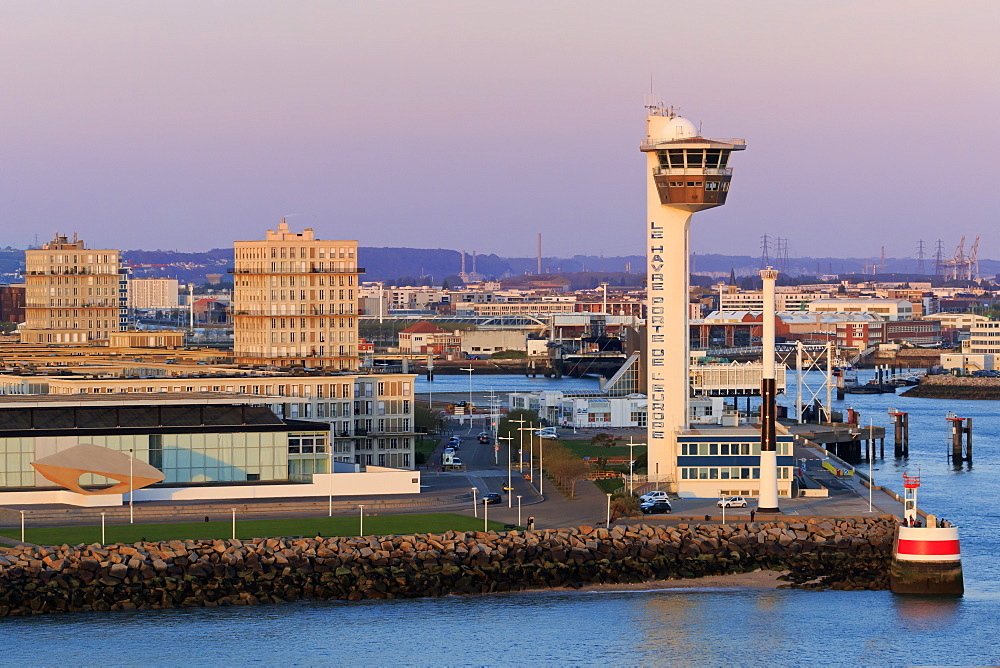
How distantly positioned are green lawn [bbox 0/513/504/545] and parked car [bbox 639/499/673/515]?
498 centimetres

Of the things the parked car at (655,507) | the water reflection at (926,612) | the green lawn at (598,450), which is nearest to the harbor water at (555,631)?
the water reflection at (926,612)

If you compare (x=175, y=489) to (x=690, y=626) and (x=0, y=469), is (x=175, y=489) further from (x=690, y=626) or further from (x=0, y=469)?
A: (x=690, y=626)

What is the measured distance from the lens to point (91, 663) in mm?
40812

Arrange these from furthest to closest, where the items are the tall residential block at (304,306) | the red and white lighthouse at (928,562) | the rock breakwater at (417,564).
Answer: the tall residential block at (304,306) < the red and white lighthouse at (928,562) < the rock breakwater at (417,564)

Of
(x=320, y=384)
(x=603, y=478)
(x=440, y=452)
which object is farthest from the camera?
(x=440, y=452)

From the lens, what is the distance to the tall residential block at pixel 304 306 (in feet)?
311

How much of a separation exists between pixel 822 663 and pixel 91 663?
559 inches

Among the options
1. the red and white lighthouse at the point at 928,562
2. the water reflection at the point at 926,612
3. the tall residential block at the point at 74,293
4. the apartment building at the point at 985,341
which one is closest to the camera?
the water reflection at the point at 926,612

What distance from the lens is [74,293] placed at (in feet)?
417

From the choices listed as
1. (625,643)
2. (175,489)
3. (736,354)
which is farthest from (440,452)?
(736,354)

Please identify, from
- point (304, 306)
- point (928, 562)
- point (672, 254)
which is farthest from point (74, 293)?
point (928, 562)

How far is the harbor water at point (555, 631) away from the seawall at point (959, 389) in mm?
102000

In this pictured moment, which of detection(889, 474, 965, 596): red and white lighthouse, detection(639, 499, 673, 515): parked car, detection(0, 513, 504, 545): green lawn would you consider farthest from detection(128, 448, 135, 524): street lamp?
detection(889, 474, 965, 596): red and white lighthouse

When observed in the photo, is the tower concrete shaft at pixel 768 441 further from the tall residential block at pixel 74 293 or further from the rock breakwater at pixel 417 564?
the tall residential block at pixel 74 293
